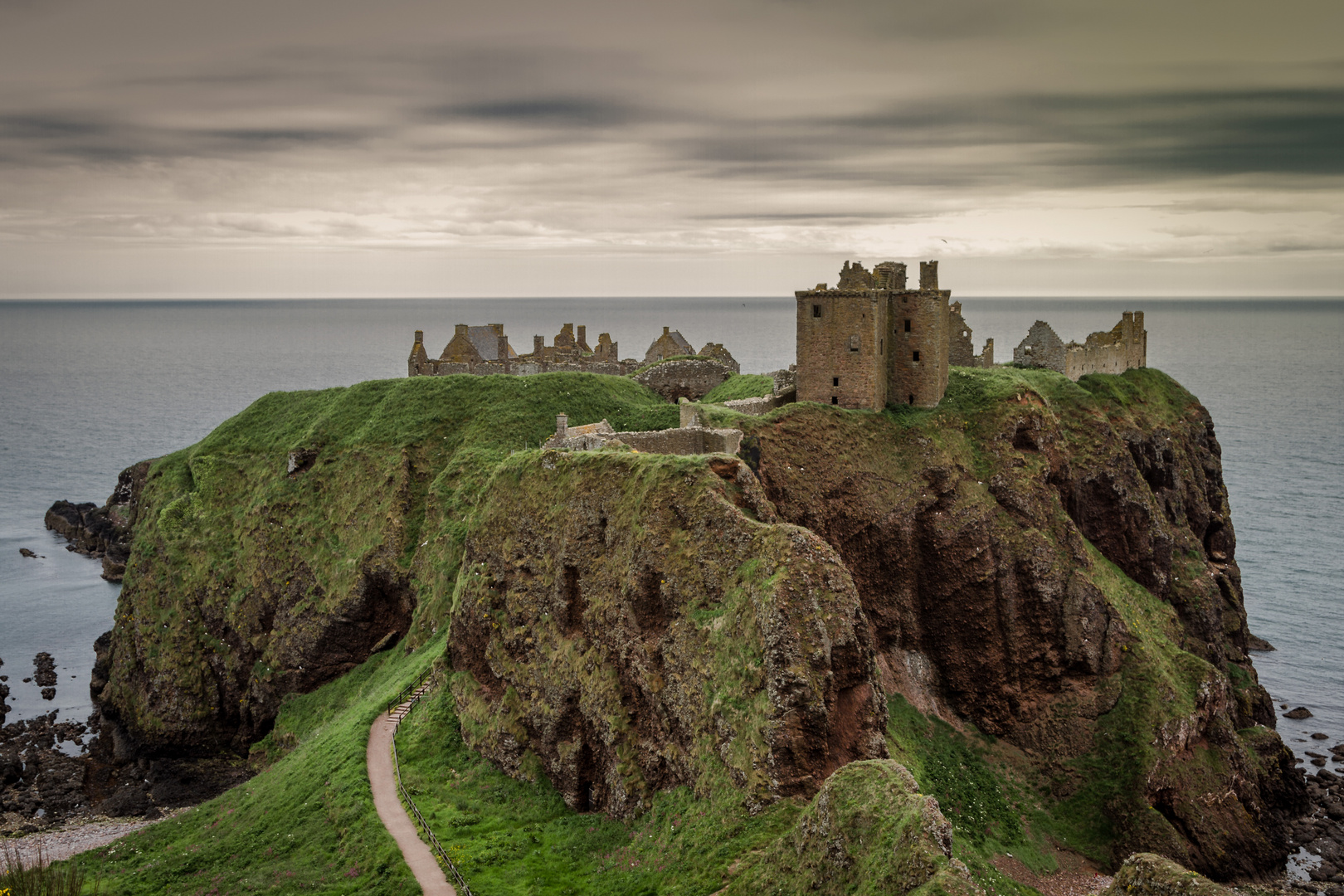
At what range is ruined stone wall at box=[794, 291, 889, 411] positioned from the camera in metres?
66.2

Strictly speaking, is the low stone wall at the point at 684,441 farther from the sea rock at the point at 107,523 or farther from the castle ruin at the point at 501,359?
the sea rock at the point at 107,523

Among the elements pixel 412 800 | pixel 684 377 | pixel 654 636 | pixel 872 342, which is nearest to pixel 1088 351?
pixel 872 342

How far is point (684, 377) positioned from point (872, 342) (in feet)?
84.2

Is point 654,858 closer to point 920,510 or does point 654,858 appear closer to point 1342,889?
point 920,510

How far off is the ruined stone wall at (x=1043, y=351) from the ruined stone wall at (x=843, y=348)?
21012 millimetres

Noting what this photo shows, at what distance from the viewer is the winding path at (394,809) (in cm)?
4150

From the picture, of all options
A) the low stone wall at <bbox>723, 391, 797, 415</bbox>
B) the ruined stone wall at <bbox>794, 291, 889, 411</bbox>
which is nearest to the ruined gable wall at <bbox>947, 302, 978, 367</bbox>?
the ruined stone wall at <bbox>794, 291, 889, 411</bbox>

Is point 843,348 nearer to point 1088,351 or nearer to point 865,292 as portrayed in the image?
point 865,292

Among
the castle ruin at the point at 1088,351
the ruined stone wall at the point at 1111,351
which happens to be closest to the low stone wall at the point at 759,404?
the castle ruin at the point at 1088,351

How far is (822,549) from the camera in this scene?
41.0 metres

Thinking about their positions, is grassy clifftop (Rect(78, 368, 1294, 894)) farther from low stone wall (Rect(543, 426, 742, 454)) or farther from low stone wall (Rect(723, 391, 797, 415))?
low stone wall (Rect(723, 391, 797, 415))

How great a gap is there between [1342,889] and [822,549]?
3630 cm

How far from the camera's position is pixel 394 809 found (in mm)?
47094

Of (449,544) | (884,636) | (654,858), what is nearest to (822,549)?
(654,858)
